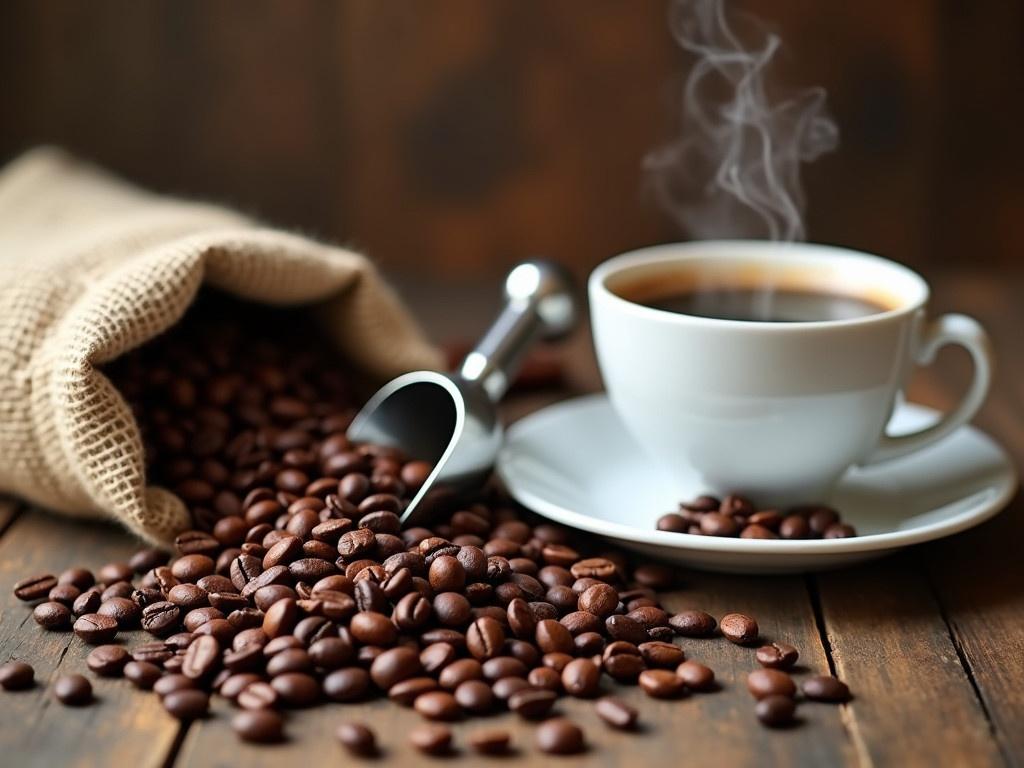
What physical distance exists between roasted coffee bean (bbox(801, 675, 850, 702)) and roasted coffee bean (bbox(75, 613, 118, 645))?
0.72 metres

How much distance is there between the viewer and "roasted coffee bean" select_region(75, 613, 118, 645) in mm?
1316

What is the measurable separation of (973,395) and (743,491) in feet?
1.12

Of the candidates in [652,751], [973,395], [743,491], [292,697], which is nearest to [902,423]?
[973,395]

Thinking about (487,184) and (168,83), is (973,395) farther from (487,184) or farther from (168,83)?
(168,83)

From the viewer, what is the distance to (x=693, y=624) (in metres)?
1.34

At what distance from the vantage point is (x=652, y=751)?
1125mm

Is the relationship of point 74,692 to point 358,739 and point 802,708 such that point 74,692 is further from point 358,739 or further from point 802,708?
point 802,708

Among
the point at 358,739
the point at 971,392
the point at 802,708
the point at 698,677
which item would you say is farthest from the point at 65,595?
the point at 971,392

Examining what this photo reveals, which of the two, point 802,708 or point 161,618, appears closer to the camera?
point 802,708

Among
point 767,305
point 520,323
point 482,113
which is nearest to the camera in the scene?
point 767,305

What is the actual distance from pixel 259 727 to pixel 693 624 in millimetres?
475

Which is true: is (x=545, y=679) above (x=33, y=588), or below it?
above

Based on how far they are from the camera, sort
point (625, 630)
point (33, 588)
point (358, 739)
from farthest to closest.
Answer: point (33, 588) → point (625, 630) → point (358, 739)

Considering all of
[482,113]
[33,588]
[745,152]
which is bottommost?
[33,588]
